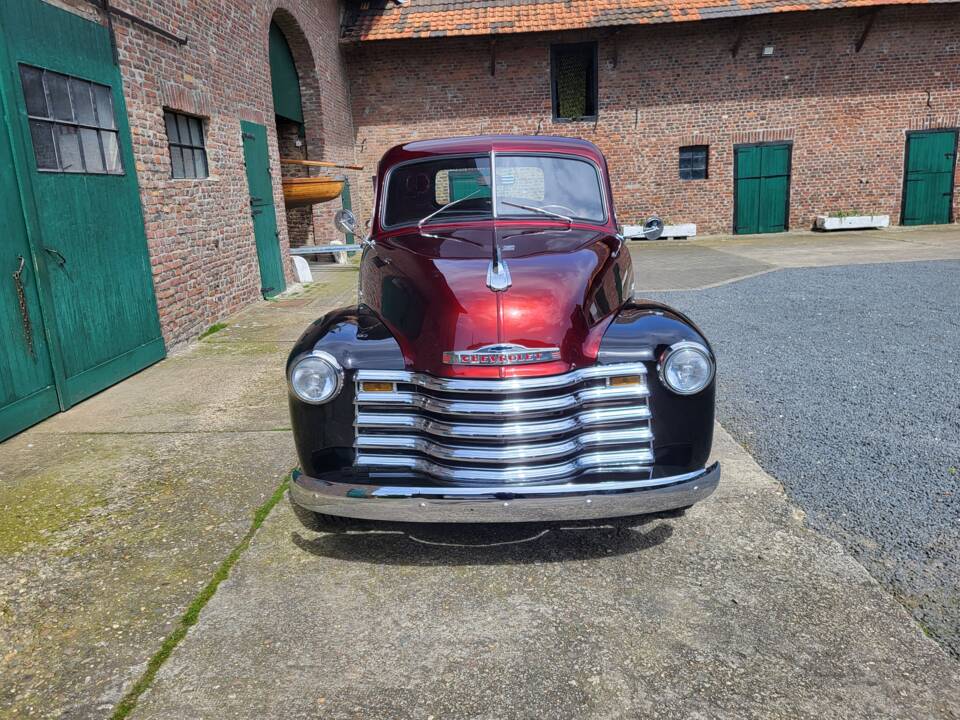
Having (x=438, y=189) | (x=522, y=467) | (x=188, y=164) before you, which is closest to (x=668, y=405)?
(x=522, y=467)

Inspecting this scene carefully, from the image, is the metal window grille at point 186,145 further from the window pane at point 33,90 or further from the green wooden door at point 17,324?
the green wooden door at point 17,324

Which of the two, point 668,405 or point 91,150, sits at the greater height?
point 91,150

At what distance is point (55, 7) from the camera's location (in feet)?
17.0

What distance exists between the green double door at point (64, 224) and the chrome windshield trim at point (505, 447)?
10.0 feet

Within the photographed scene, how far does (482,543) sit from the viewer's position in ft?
9.97

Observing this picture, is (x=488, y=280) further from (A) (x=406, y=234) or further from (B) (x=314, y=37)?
(B) (x=314, y=37)

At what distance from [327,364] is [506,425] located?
0.76 metres

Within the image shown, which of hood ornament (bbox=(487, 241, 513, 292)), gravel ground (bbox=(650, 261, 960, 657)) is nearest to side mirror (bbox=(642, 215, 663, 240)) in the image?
gravel ground (bbox=(650, 261, 960, 657))

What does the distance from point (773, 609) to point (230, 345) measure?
5.81 m

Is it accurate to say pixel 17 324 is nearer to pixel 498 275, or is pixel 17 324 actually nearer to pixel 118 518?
pixel 118 518

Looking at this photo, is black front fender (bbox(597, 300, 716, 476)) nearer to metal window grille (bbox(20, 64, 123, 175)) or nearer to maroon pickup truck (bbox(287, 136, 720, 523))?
maroon pickup truck (bbox(287, 136, 720, 523))

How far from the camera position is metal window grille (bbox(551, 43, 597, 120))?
55.4 feet

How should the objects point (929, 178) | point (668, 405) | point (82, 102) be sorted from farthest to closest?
point (929, 178), point (82, 102), point (668, 405)

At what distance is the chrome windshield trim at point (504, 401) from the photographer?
266cm
